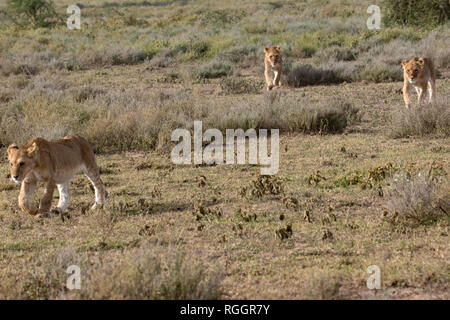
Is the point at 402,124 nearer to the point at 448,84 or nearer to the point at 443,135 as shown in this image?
the point at 443,135

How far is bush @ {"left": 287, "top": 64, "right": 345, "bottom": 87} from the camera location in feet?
61.7

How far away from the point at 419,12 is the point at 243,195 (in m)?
23.2

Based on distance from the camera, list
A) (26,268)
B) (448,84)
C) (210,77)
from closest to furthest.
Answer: (26,268) < (448,84) < (210,77)

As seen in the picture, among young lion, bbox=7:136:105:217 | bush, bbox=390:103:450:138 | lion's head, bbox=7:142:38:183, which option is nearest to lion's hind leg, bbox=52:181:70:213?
young lion, bbox=7:136:105:217

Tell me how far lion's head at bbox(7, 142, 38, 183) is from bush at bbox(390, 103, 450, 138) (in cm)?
668

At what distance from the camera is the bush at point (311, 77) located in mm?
18812

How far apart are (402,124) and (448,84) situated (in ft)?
21.2

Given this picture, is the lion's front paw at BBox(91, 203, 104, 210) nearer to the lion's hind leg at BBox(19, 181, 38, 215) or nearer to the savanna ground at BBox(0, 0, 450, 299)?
the savanna ground at BBox(0, 0, 450, 299)

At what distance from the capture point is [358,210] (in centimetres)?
784

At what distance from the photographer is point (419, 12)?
29.3 metres

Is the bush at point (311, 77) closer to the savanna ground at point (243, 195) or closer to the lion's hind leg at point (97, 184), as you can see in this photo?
the savanna ground at point (243, 195)

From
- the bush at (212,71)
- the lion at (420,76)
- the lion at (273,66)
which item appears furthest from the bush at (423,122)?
the bush at (212,71)
